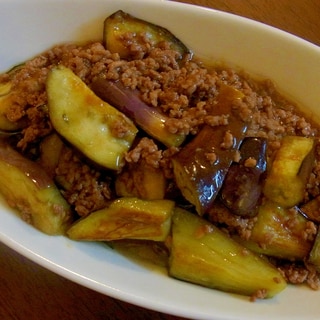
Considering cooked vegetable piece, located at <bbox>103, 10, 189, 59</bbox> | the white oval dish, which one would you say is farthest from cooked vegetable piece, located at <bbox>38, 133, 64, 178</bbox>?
cooked vegetable piece, located at <bbox>103, 10, 189, 59</bbox>

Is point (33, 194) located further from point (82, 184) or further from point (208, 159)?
point (208, 159)

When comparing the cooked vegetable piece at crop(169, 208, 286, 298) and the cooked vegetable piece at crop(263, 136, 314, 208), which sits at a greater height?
the cooked vegetable piece at crop(263, 136, 314, 208)

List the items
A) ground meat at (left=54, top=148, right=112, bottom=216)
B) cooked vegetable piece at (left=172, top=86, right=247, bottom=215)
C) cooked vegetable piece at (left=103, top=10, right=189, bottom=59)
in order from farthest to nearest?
cooked vegetable piece at (left=103, top=10, right=189, bottom=59)
ground meat at (left=54, top=148, right=112, bottom=216)
cooked vegetable piece at (left=172, top=86, right=247, bottom=215)

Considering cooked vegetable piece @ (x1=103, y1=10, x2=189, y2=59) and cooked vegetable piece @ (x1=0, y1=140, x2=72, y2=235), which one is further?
cooked vegetable piece @ (x1=103, y1=10, x2=189, y2=59)

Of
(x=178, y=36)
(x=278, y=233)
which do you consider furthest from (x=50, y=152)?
(x=278, y=233)

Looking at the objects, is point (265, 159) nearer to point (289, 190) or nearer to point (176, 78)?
point (289, 190)

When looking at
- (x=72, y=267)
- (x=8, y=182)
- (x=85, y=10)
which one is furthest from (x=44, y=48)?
(x=72, y=267)

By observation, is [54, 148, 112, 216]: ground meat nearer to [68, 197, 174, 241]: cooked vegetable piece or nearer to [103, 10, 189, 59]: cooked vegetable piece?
[68, 197, 174, 241]: cooked vegetable piece
